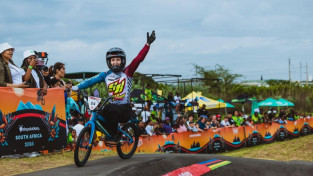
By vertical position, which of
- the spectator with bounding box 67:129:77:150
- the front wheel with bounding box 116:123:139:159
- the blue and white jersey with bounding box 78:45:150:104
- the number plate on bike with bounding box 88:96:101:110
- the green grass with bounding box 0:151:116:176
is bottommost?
the green grass with bounding box 0:151:116:176

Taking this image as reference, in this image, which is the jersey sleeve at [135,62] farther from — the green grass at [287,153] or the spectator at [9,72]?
the green grass at [287,153]

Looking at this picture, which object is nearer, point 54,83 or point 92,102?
point 92,102

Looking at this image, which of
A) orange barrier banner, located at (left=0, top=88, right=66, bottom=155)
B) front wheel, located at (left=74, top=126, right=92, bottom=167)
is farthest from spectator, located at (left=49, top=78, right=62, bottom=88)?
front wheel, located at (left=74, top=126, right=92, bottom=167)

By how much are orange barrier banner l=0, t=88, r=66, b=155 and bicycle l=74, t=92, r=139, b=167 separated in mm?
2054

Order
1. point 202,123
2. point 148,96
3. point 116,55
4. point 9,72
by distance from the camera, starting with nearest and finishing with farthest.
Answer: point 116,55 < point 9,72 < point 202,123 < point 148,96

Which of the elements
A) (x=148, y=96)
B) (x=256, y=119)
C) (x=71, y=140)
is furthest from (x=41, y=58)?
(x=256, y=119)

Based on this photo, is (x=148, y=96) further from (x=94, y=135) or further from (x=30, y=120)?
(x=94, y=135)

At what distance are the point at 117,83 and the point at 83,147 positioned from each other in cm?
120

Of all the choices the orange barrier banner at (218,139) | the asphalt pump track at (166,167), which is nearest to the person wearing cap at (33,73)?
the asphalt pump track at (166,167)

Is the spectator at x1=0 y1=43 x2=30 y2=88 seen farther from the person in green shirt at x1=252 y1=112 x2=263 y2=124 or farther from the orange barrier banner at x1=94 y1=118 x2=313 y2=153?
the person in green shirt at x1=252 y1=112 x2=263 y2=124

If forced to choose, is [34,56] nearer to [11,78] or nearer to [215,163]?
[11,78]

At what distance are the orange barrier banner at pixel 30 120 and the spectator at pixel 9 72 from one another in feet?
0.49

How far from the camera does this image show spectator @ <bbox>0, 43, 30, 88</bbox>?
25.3 feet

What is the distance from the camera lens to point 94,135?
667cm
